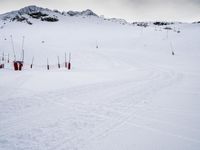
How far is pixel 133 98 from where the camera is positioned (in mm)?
8547

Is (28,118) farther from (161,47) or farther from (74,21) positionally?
(74,21)

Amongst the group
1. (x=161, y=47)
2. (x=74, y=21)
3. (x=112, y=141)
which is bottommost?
(x=112, y=141)

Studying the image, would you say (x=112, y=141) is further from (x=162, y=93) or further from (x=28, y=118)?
(x=162, y=93)

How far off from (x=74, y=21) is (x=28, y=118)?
5077 cm

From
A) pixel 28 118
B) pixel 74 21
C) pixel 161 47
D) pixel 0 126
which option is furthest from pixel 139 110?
pixel 74 21

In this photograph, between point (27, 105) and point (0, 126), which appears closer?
point (0, 126)

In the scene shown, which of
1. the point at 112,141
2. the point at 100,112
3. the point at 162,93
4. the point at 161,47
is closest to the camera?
the point at 112,141

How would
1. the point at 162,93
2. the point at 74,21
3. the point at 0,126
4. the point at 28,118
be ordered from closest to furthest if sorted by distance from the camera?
the point at 0,126 < the point at 28,118 < the point at 162,93 < the point at 74,21

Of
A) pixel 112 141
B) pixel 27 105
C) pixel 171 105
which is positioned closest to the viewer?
pixel 112 141

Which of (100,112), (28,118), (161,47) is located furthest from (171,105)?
(161,47)

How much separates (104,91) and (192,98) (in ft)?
10.7

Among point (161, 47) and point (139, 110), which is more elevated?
point (161, 47)

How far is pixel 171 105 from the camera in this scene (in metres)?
7.89

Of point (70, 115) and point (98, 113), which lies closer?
point (70, 115)
